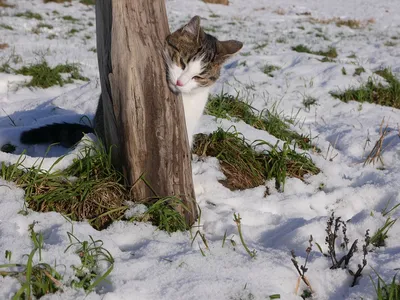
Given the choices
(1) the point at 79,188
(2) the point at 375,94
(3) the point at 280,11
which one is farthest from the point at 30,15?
(3) the point at 280,11

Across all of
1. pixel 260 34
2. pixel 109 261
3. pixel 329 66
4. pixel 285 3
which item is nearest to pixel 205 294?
pixel 109 261

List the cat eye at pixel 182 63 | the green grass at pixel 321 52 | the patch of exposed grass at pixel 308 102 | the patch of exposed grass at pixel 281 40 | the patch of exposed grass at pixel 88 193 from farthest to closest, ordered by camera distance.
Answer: the patch of exposed grass at pixel 281 40
the green grass at pixel 321 52
the patch of exposed grass at pixel 308 102
the cat eye at pixel 182 63
the patch of exposed grass at pixel 88 193

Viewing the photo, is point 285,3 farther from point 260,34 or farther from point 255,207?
point 255,207

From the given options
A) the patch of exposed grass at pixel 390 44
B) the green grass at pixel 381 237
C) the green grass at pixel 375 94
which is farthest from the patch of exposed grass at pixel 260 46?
the green grass at pixel 381 237

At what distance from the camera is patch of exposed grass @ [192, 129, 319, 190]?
280 centimetres

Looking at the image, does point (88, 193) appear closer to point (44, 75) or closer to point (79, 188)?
point (79, 188)

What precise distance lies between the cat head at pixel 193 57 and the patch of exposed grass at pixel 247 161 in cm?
46

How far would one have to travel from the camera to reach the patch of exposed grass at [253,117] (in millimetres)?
3547

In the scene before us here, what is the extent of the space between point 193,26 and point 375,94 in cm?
292

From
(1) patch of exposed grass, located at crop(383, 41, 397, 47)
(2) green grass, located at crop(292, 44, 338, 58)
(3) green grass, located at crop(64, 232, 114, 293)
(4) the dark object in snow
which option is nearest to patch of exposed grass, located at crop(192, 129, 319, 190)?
(4) the dark object in snow

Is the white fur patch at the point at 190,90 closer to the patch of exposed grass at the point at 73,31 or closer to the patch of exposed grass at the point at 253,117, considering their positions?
the patch of exposed grass at the point at 253,117

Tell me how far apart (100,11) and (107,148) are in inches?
30.3

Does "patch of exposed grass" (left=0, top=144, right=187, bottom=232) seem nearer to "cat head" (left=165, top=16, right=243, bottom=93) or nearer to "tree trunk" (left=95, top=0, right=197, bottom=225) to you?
"tree trunk" (left=95, top=0, right=197, bottom=225)

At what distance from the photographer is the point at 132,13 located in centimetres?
194
